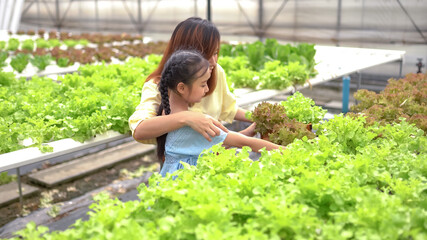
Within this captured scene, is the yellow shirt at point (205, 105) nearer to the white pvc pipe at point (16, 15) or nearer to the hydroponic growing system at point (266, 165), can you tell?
the hydroponic growing system at point (266, 165)

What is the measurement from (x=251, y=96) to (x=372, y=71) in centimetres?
482

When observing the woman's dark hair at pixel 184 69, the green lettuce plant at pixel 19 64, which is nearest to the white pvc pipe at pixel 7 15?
the green lettuce plant at pixel 19 64

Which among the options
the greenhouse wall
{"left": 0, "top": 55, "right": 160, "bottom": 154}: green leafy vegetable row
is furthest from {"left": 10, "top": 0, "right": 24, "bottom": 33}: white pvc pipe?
{"left": 0, "top": 55, "right": 160, "bottom": 154}: green leafy vegetable row

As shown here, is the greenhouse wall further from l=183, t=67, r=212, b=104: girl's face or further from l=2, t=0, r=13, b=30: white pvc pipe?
l=183, t=67, r=212, b=104: girl's face

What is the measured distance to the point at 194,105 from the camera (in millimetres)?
2574

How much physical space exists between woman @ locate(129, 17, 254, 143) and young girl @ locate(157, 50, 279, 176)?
0.06m

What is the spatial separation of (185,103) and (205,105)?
13.3 inches

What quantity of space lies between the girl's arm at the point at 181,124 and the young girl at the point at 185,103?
57 mm

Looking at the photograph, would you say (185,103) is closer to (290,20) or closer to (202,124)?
(202,124)

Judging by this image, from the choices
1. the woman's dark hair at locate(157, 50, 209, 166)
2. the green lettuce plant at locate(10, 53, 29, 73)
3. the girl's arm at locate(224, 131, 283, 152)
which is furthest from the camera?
the green lettuce plant at locate(10, 53, 29, 73)

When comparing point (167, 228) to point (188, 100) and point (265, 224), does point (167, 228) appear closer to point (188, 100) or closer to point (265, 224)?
point (265, 224)

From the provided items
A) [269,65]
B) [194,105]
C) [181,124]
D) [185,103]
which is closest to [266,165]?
[181,124]

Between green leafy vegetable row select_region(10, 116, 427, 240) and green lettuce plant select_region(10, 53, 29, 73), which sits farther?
green lettuce plant select_region(10, 53, 29, 73)

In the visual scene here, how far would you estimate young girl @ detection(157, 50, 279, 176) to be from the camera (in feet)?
6.84
